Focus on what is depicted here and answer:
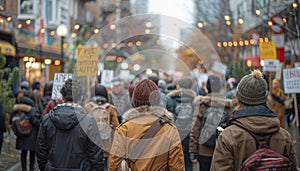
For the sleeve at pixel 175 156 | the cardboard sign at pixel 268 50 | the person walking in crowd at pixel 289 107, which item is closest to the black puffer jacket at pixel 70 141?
the sleeve at pixel 175 156

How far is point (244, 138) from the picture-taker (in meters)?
3.79

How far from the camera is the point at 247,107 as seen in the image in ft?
12.9

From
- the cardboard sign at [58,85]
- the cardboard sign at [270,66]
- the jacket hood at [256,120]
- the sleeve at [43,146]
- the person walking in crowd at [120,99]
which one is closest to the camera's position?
the jacket hood at [256,120]

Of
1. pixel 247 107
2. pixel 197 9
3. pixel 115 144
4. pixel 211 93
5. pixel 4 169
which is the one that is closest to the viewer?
pixel 247 107

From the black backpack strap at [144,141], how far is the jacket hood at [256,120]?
0.82 m

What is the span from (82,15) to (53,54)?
1516cm

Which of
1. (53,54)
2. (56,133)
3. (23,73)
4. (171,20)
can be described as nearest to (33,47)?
(23,73)

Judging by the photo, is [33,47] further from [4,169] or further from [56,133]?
[56,133]

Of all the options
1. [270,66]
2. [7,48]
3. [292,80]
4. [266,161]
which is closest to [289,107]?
[270,66]

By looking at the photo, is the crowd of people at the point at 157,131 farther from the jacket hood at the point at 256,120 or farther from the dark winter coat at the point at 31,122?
the dark winter coat at the point at 31,122

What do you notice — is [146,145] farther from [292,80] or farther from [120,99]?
[292,80]

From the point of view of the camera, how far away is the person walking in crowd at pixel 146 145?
4.47m

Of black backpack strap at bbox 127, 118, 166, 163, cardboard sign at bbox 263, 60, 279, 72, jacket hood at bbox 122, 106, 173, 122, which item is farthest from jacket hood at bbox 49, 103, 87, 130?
cardboard sign at bbox 263, 60, 279, 72

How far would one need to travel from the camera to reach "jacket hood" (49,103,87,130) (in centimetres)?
511
